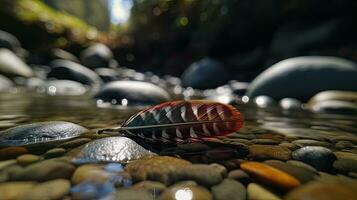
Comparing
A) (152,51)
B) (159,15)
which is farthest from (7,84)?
(159,15)

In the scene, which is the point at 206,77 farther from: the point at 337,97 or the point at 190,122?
the point at 190,122

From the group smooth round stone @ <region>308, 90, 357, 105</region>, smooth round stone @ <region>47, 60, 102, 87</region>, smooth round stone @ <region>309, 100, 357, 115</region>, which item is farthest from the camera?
smooth round stone @ <region>47, 60, 102, 87</region>

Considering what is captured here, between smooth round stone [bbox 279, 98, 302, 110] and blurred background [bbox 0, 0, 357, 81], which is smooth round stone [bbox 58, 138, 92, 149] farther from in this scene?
blurred background [bbox 0, 0, 357, 81]

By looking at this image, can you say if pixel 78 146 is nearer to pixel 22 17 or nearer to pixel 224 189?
pixel 224 189

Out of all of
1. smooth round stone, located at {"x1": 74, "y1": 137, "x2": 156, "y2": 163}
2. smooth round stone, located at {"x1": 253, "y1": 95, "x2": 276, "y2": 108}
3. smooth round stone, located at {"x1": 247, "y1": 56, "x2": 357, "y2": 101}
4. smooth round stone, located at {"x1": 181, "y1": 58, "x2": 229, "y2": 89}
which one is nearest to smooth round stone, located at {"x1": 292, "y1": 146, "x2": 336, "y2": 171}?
smooth round stone, located at {"x1": 74, "y1": 137, "x2": 156, "y2": 163}

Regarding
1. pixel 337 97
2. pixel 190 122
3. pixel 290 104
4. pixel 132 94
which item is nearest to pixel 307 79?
pixel 290 104
